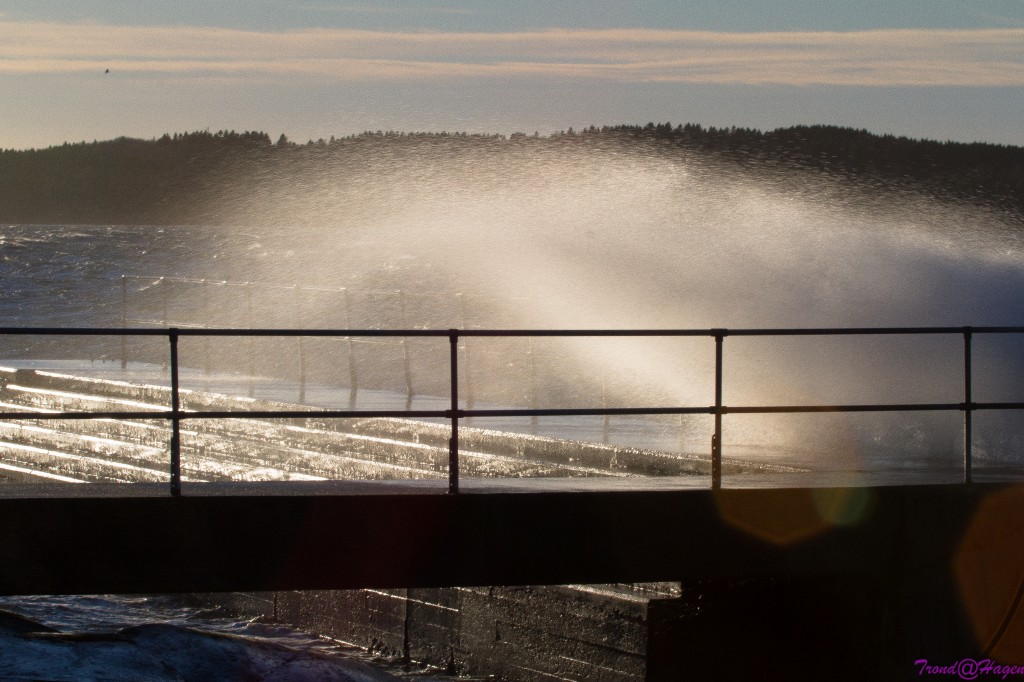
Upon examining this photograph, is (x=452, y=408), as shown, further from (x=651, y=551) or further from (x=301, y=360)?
(x=301, y=360)

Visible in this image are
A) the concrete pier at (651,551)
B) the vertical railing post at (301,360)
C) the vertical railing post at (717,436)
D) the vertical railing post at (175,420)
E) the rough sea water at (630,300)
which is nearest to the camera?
the concrete pier at (651,551)

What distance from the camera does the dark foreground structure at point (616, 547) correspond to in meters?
7.36

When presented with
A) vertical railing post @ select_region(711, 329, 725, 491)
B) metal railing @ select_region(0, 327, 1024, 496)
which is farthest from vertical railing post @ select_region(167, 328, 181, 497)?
vertical railing post @ select_region(711, 329, 725, 491)

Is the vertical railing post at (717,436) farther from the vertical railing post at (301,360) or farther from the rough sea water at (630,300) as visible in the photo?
the vertical railing post at (301,360)

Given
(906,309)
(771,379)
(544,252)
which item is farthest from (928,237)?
(544,252)

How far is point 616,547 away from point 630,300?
116 ft

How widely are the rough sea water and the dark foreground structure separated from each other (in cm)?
153

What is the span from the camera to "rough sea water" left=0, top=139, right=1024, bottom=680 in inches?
605

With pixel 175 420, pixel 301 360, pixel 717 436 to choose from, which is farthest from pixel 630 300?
pixel 175 420

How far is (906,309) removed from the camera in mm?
27422

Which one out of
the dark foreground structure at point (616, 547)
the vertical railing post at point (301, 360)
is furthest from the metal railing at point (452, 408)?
the vertical railing post at point (301, 360)

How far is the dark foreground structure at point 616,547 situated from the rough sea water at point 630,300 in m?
1.53

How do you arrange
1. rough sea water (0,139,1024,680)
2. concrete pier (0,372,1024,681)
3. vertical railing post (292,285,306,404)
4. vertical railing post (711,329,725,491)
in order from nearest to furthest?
1. concrete pier (0,372,1024,681)
2. vertical railing post (711,329,725,491)
3. rough sea water (0,139,1024,680)
4. vertical railing post (292,285,306,404)

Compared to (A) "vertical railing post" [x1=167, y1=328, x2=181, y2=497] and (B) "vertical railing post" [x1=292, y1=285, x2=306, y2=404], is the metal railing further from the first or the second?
(B) "vertical railing post" [x1=292, y1=285, x2=306, y2=404]
